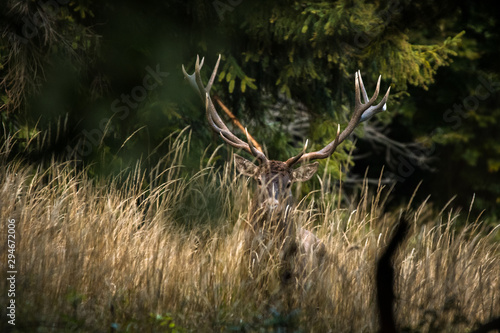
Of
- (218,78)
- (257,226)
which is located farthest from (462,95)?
(257,226)

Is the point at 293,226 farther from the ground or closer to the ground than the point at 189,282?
farther from the ground

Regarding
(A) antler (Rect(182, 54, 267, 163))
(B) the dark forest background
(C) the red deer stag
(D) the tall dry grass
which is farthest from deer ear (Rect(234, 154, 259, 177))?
(D) the tall dry grass

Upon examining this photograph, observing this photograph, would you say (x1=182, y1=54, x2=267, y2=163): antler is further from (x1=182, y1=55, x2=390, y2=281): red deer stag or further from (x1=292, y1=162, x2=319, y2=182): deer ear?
(x1=292, y1=162, x2=319, y2=182): deer ear

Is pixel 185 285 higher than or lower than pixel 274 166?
lower

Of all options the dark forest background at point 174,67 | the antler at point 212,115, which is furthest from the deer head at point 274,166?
the dark forest background at point 174,67

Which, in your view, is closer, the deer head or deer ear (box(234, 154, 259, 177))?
the deer head

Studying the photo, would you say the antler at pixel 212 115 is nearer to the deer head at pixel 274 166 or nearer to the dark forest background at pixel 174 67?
the deer head at pixel 274 166

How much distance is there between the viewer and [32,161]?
260 inches

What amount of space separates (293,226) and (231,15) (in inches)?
151

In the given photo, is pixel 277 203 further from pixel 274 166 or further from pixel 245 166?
pixel 245 166

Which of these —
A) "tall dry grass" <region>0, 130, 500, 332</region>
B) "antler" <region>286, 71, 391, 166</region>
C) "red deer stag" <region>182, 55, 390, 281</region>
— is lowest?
"tall dry grass" <region>0, 130, 500, 332</region>

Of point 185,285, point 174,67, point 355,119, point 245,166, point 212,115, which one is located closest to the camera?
point 185,285

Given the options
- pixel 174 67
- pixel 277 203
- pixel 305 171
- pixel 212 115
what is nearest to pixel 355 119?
pixel 305 171

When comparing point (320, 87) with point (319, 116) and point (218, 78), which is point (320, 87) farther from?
point (218, 78)
